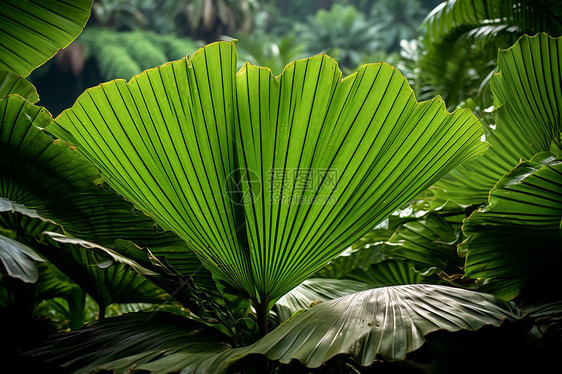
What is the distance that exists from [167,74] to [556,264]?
0.64 meters

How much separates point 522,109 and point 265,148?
0.50 meters

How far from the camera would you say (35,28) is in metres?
0.67

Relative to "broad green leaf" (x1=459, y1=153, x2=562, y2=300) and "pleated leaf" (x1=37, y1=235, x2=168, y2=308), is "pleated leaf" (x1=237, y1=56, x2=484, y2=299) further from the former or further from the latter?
"pleated leaf" (x1=37, y1=235, x2=168, y2=308)

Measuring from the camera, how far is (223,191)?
1.97ft

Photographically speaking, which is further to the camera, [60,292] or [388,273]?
[60,292]

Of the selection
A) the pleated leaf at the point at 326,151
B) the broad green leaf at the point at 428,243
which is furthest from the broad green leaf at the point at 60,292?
the broad green leaf at the point at 428,243

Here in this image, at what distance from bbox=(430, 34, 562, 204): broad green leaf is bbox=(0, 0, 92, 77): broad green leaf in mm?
732

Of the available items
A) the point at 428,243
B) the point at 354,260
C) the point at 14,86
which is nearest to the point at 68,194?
the point at 14,86

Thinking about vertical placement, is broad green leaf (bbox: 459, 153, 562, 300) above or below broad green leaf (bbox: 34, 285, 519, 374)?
above

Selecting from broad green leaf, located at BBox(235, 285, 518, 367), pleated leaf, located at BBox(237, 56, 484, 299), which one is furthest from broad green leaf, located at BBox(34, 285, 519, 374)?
pleated leaf, located at BBox(237, 56, 484, 299)

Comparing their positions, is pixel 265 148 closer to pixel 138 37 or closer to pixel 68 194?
pixel 68 194

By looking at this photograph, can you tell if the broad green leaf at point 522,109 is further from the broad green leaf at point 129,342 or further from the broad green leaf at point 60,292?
the broad green leaf at point 60,292

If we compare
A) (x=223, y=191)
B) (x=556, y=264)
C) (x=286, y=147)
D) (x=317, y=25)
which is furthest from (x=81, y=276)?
(x=317, y=25)

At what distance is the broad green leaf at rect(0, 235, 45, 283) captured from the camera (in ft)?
1.47
